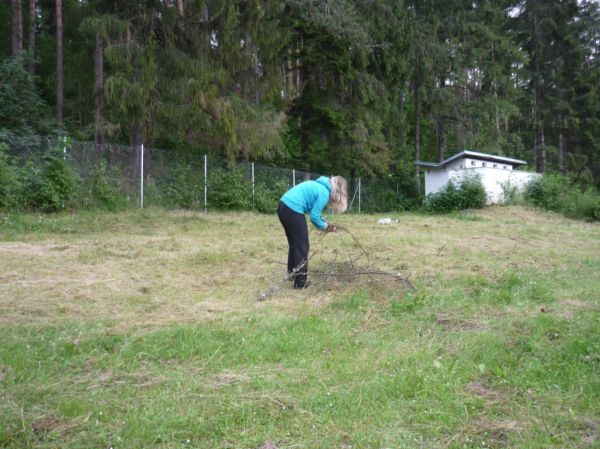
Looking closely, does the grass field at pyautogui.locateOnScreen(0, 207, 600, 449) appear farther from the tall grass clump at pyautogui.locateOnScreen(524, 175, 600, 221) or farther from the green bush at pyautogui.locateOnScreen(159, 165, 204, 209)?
the tall grass clump at pyautogui.locateOnScreen(524, 175, 600, 221)

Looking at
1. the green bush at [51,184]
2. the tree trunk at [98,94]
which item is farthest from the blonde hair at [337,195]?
the tree trunk at [98,94]

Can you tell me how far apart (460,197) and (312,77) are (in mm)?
8062

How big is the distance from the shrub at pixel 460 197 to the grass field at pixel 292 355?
13861 mm

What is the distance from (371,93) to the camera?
69.6ft

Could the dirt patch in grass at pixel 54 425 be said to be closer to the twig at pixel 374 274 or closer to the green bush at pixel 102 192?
the twig at pixel 374 274

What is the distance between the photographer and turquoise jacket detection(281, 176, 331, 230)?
5789 mm

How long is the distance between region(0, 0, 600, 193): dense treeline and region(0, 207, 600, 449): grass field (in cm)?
858

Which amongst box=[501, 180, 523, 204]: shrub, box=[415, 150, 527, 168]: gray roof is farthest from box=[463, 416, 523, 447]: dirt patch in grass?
box=[415, 150, 527, 168]: gray roof

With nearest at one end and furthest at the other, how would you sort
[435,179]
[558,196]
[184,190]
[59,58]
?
[184,190]
[59,58]
[558,196]
[435,179]

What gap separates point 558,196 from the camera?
2091cm

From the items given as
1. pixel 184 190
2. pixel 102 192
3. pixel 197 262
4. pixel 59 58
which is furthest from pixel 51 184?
pixel 59 58

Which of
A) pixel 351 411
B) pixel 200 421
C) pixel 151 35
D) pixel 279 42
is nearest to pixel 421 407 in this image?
pixel 351 411

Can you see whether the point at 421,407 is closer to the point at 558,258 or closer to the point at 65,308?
the point at 65,308

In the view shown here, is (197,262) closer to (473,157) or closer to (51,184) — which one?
(51,184)
